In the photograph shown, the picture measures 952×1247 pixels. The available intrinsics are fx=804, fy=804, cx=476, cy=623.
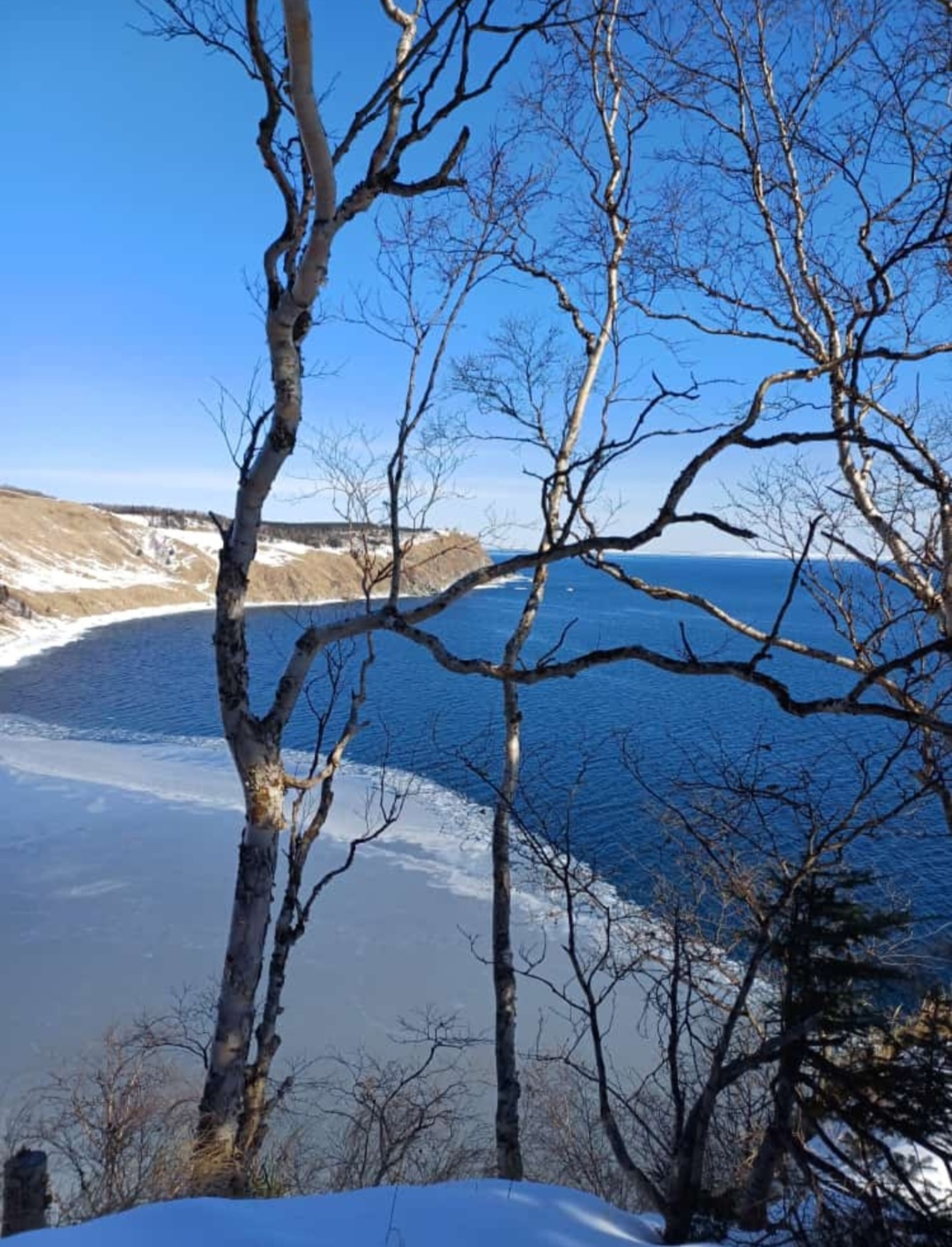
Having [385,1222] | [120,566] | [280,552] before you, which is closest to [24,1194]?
[385,1222]

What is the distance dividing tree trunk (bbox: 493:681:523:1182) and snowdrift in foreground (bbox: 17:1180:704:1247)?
2.29 meters

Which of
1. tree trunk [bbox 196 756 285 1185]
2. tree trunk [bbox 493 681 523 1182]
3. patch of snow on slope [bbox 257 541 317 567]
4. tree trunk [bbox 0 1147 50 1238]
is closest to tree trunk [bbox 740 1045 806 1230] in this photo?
tree trunk [bbox 493 681 523 1182]

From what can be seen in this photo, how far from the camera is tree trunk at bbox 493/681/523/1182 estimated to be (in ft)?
18.0

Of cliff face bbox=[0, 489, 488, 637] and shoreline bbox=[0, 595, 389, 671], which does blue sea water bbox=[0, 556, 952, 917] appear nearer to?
shoreline bbox=[0, 595, 389, 671]

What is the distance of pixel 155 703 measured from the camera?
29.6 meters

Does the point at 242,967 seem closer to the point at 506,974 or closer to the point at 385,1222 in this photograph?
the point at 385,1222

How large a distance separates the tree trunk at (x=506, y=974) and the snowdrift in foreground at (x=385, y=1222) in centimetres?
229

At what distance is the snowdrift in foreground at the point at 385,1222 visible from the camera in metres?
2.51

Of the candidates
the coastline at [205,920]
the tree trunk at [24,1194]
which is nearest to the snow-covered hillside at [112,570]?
the coastline at [205,920]

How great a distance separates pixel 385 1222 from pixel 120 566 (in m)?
76.4

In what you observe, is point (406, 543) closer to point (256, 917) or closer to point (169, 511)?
point (256, 917)

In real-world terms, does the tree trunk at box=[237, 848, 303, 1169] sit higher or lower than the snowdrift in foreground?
lower

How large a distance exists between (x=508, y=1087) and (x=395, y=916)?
7.54 m

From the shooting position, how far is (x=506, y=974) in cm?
583
